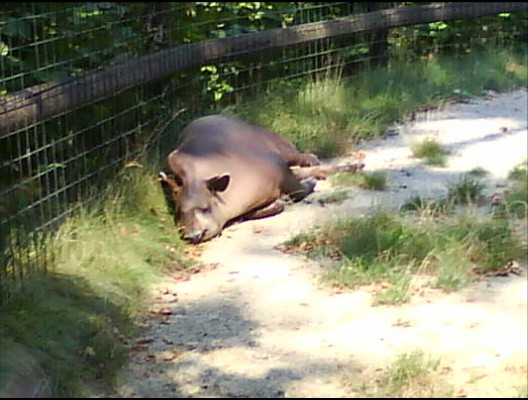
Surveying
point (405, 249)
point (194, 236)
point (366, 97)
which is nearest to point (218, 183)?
point (194, 236)

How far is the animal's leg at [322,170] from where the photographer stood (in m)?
7.02

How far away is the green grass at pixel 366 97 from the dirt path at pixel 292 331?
1.80 m

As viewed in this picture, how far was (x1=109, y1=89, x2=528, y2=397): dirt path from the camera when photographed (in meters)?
3.70

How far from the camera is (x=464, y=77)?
10172mm

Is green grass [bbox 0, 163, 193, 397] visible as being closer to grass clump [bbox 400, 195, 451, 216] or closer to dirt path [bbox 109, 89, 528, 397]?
dirt path [bbox 109, 89, 528, 397]

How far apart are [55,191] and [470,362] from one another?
8.47 ft

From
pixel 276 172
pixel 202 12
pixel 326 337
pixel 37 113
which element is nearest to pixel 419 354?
pixel 326 337

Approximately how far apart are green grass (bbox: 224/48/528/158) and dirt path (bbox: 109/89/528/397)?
180cm

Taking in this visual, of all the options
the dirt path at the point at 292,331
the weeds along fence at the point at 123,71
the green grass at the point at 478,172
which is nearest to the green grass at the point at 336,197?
the dirt path at the point at 292,331

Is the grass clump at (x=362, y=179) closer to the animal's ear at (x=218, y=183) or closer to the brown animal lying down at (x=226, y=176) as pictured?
the brown animal lying down at (x=226, y=176)

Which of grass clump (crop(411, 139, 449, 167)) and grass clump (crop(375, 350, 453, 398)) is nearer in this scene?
grass clump (crop(375, 350, 453, 398))

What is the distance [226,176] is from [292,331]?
6.23 ft

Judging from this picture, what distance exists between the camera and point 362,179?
689 centimetres

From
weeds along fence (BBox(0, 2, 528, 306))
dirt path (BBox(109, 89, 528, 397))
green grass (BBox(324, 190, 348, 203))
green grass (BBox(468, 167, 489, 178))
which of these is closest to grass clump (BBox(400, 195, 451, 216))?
dirt path (BBox(109, 89, 528, 397))
